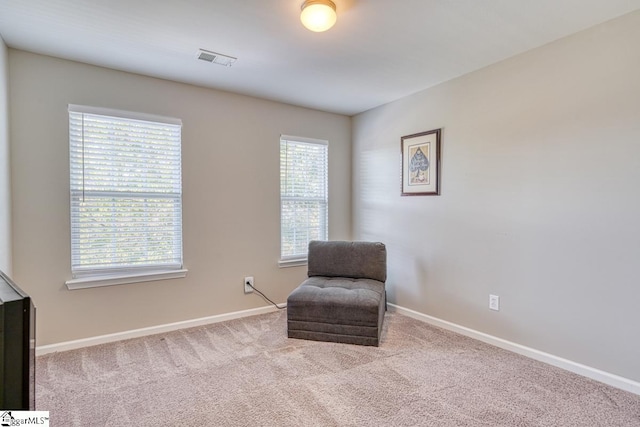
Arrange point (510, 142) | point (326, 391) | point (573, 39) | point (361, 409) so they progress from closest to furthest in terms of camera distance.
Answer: point (361, 409)
point (326, 391)
point (573, 39)
point (510, 142)

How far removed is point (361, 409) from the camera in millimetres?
1913

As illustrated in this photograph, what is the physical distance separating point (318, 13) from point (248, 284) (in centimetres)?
264

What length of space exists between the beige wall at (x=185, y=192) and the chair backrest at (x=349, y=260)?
488 millimetres

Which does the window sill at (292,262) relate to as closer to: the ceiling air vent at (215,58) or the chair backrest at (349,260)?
the chair backrest at (349,260)

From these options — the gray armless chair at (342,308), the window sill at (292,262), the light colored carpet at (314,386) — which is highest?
the window sill at (292,262)

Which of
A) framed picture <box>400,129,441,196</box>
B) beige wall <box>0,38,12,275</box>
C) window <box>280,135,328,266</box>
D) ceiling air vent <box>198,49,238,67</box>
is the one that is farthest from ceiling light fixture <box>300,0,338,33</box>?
beige wall <box>0,38,12,275</box>

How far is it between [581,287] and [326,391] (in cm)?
A: 187

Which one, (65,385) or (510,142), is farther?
(510,142)

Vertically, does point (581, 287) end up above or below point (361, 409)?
above

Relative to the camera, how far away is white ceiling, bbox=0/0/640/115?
1986 millimetres

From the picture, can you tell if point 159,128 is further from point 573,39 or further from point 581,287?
point 581,287

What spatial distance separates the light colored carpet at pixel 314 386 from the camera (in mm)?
1846

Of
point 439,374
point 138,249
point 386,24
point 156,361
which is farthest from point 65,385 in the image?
point 386,24
